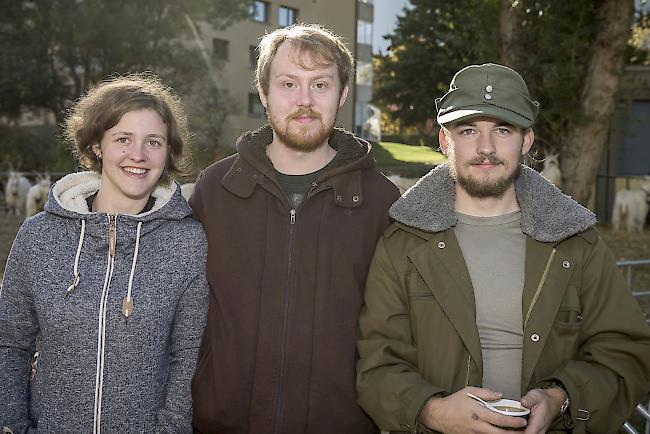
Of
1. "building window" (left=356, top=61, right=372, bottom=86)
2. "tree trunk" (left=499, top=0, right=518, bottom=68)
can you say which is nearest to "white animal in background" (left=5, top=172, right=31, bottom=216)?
"building window" (left=356, top=61, right=372, bottom=86)

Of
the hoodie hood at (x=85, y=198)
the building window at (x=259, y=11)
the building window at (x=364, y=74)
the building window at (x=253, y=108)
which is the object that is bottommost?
the hoodie hood at (x=85, y=198)

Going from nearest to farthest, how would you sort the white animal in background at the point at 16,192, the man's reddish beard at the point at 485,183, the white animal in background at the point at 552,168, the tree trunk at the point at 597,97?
the man's reddish beard at the point at 485,183 < the tree trunk at the point at 597,97 < the white animal in background at the point at 552,168 < the white animal in background at the point at 16,192

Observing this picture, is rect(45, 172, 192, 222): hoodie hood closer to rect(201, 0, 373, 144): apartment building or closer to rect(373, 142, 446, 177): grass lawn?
rect(373, 142, 446, 177): grass lawn

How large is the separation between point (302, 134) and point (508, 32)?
425 inches

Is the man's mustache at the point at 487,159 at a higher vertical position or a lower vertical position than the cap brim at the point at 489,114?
lower

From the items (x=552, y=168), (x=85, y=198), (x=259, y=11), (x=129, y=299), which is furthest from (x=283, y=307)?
(x=552, y=168)

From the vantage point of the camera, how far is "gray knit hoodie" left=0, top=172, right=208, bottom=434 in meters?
2.70

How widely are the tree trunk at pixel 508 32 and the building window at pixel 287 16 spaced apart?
3661mm

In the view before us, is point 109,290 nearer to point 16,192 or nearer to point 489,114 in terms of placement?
point 489,114

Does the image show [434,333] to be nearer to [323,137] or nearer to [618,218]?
[323,137]

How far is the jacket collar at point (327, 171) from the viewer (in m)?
3.04

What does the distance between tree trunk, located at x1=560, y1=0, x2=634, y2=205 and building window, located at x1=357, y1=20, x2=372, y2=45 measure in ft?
13.8

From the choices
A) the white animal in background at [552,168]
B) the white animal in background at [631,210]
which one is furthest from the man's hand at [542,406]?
the white animal in background at [631,210]

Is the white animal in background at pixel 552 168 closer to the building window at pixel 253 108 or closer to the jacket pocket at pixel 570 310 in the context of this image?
the building window at pixel 253 108
